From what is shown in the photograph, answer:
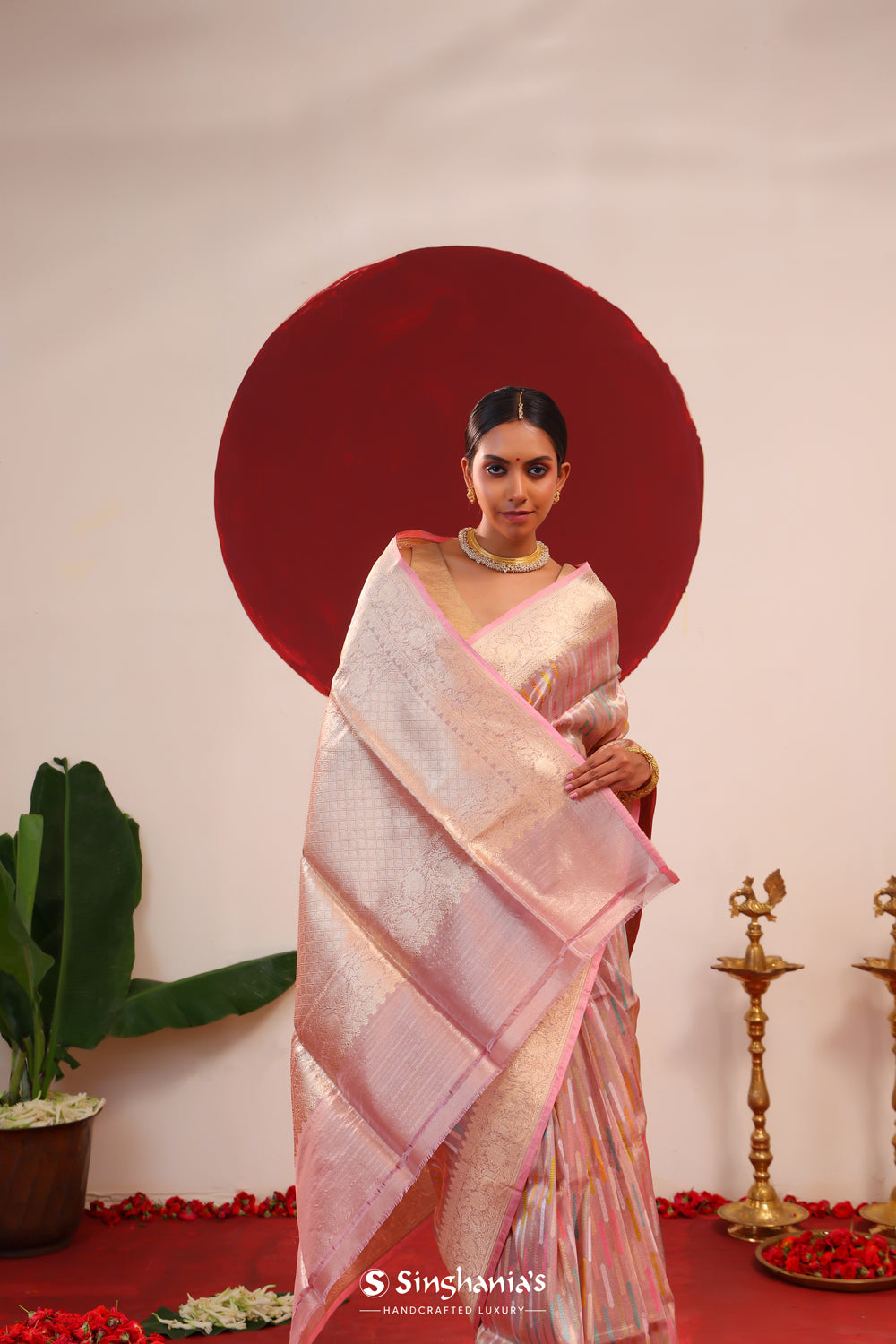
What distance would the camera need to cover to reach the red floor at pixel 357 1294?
249 cm

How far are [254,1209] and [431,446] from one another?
2.32 metres

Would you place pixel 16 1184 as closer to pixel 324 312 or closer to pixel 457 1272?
pixel 457 1272

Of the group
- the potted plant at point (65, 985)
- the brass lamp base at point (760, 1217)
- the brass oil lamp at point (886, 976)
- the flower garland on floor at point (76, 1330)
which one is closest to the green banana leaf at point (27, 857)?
the potted plant at point (65, 985)

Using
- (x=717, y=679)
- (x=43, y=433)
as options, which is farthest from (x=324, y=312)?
(x=717, y=679)

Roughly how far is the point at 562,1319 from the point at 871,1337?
1166 millimetres

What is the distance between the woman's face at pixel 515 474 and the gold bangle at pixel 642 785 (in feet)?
1.43

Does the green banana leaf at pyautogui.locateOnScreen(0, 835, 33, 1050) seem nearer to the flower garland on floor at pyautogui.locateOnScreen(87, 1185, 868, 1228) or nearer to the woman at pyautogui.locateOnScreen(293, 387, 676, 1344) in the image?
the flower garland on floor at pyautogui.locateOnScreen(87, 1185, 868, 1228)

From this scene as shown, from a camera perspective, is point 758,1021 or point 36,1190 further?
point 758,1021

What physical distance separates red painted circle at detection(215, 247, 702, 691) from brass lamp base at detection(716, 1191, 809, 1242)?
5.12ft

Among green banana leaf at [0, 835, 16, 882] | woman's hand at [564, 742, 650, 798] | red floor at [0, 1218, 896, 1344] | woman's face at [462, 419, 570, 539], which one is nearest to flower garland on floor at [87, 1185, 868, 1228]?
red floor at [0, 1218, 896, 1344]

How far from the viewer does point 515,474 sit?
200cm

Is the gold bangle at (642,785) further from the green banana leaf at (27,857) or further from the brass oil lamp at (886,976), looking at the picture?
the green banana leaf at (27,857)

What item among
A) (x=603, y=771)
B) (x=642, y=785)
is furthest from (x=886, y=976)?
(x=603, y=771)

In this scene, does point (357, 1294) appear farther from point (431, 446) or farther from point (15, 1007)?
point (431, 446)
